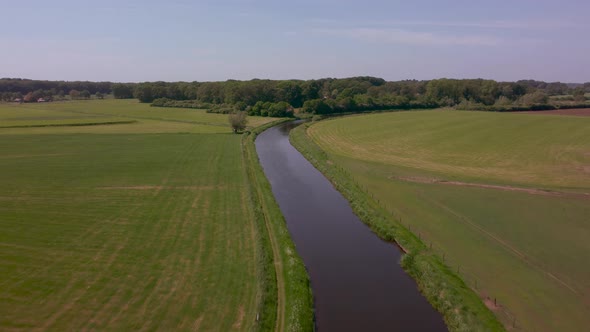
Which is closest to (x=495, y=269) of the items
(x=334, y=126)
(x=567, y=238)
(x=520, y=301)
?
(x=520, y=301)

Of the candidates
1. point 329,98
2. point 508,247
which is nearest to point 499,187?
point 508,247

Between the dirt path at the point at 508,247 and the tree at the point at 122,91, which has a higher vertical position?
the tree at the point at 122,91

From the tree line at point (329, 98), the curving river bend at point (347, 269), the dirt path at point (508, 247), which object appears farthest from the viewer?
the tree line at point (329, 98)

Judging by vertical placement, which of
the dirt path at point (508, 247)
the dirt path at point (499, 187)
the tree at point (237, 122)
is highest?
the tree at point (237, 122)

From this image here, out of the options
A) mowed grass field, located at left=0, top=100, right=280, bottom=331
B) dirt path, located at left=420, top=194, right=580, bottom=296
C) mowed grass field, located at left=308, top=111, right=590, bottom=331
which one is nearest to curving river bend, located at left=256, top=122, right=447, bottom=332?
mowed grass field, located at left=308, top=111, right=590, bottom=331

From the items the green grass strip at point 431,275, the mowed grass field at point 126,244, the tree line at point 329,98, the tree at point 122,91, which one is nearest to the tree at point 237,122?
the mowed grass field at point 126,244

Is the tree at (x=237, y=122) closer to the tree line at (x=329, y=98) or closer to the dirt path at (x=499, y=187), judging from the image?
the tree line at (x=329, y=98)

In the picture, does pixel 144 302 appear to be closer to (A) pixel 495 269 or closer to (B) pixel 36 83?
(A) pixel 495 269
